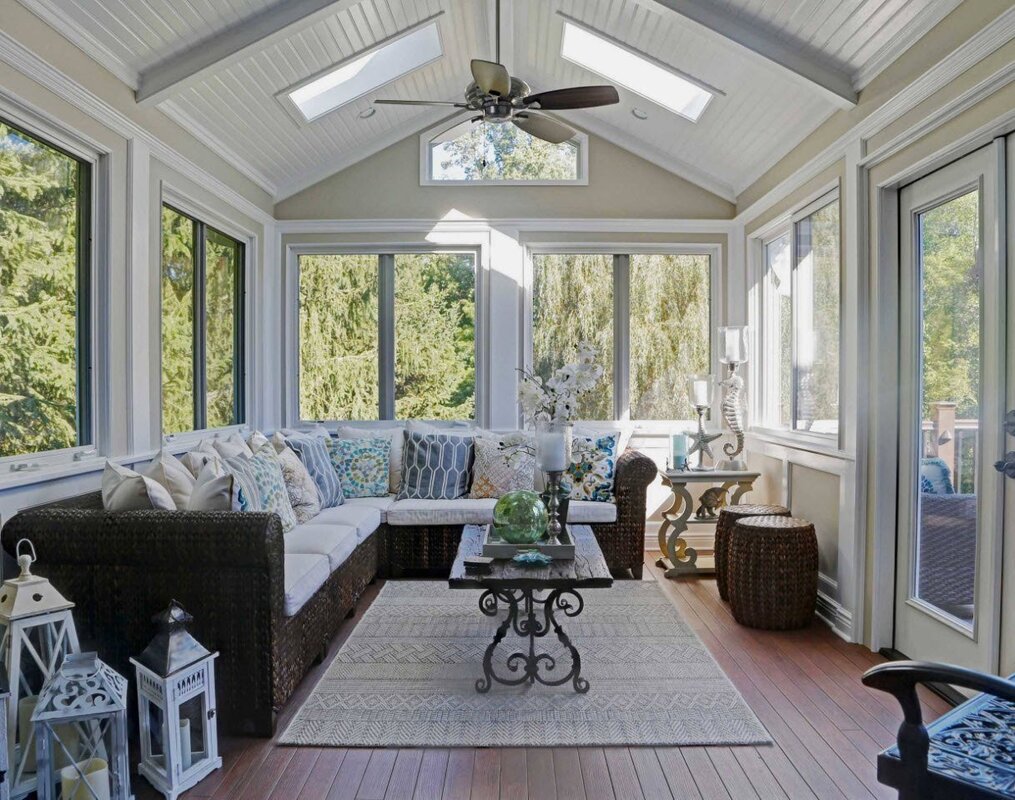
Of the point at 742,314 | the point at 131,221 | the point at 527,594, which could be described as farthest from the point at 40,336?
the point at 742,314

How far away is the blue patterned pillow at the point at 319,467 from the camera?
4613 millimetres

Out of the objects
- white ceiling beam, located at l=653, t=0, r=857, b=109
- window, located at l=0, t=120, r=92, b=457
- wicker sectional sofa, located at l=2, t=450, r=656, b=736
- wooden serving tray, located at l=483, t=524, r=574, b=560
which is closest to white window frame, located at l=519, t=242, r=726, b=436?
white ceiling beam, located at l=653, t=0, r=857, b=109

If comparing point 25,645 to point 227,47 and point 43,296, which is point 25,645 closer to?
point 43,296

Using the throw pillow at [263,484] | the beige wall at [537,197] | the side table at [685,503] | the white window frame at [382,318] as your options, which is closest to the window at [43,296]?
the throw pillow at [263,484]

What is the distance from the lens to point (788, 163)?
14.6 ft

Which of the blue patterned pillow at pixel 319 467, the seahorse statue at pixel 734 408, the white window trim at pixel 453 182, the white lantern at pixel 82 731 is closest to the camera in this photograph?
the white lantern at pixel 82 731

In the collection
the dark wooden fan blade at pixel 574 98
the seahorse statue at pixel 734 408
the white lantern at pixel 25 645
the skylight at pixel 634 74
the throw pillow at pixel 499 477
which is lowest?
the white lantern at pixel 25 645

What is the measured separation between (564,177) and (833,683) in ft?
13.2

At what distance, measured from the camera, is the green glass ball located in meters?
3.17

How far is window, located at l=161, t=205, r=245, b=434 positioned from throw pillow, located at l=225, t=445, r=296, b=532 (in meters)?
0.74

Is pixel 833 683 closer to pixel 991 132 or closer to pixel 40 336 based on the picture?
pixel 991 132

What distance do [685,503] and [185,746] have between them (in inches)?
134

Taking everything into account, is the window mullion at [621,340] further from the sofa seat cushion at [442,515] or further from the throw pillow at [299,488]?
the throw pillow at [299,488]

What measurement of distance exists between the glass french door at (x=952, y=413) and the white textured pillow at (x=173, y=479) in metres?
3.12
